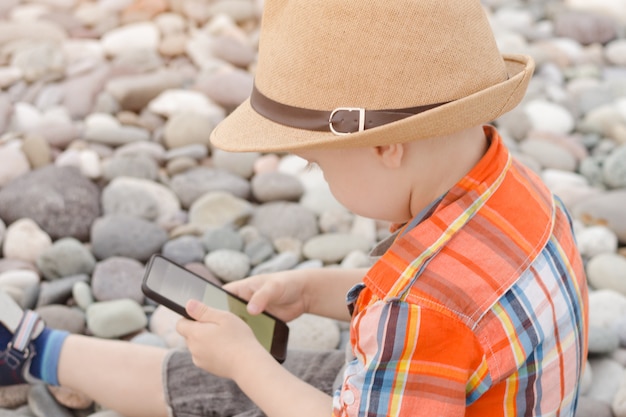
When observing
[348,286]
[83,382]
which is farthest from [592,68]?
[83,382]

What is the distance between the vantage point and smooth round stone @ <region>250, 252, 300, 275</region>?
1.69 m

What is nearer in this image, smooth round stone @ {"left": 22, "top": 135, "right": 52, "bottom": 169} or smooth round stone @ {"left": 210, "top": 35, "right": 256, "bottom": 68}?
smooth round stone @ {"left": 22, "top": 135, "right": 52, "bottom": 169}

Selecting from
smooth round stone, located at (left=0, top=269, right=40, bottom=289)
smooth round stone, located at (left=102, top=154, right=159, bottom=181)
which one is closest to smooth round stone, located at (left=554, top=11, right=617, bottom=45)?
smooth round stone, located at (left=102, top=154, right=159, bottom=181)

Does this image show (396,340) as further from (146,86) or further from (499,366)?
(146,86)

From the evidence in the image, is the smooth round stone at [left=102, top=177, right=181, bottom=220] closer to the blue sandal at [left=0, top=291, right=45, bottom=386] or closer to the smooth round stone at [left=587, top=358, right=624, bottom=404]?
the blue sandal at [left=0, top=291, right=45, bottom=386]

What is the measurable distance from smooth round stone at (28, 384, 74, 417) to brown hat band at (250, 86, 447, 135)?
0.72 metres

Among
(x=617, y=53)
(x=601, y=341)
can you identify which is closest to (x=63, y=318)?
(x=601, y=341)

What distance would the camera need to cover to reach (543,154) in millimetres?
2180

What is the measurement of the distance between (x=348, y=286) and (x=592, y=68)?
1847 millimetres

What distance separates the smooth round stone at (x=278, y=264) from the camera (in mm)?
1692

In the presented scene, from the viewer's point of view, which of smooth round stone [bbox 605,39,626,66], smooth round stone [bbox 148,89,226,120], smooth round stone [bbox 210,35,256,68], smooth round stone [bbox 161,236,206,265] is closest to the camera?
smooth round stone [bbox 161,236,206,265]

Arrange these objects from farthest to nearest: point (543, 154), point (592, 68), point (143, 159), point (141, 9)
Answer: point (141, 9) → point (592, 68) → point (543, 154) → point (143, 159)

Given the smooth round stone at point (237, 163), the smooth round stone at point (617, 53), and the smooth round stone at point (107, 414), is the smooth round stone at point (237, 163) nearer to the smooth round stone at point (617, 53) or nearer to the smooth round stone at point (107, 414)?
the smooth round stone at point (107, 414)

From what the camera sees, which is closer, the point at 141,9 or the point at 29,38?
the point at 29,38
